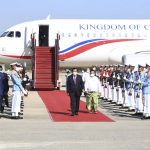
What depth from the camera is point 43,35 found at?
111ft

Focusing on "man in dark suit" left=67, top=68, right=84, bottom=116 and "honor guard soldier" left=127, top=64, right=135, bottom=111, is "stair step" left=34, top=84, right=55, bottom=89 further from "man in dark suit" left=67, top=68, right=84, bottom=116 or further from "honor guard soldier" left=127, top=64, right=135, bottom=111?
"man in dark suit" left=67, top=68, right=84, bottom=116

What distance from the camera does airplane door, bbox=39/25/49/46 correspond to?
3369 centimetres

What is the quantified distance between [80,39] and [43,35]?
7.83 ft

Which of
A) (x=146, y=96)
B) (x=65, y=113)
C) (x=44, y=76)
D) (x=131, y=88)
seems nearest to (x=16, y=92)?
(x=65, y=113)

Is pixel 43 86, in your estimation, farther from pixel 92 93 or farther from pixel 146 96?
pixel 146 96

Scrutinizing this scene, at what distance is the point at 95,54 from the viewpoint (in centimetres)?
3375

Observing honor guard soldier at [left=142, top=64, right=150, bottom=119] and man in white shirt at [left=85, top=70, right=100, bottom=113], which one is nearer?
honor guard soldier at [left=142, top=64, right=150, bottom=119]

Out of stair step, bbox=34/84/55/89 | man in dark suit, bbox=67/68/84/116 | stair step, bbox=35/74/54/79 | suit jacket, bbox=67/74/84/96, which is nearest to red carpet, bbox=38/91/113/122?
man in dark suit, bbox=67/68/84/116

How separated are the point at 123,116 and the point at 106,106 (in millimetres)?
4156

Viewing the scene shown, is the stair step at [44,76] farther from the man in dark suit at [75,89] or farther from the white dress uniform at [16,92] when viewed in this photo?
the white dress uniform at [16,92]

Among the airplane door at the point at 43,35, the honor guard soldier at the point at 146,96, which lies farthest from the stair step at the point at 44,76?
the honor guard soldier at the point at 146,96

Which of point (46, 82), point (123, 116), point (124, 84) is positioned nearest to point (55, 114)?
point (123, 116)

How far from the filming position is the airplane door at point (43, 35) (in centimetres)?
3369

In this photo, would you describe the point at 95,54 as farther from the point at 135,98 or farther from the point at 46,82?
the point at 135,98
